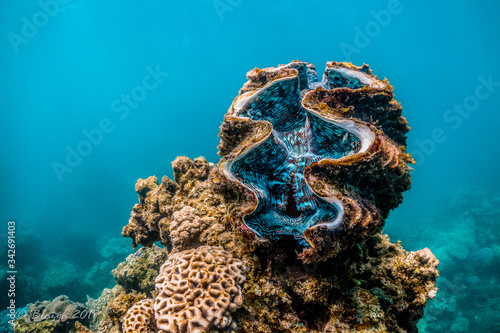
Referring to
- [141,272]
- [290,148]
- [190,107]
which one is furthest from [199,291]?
[190,107]

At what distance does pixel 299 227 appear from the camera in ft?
6.74

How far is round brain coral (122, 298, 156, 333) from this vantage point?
2.15 meters

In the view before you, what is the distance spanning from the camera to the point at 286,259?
2.21 m

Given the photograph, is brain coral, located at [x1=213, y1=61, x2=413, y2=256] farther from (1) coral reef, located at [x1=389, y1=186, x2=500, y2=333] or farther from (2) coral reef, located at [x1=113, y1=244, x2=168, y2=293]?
(1) coral reef, located at [x1=389, y1=186, x2=500, y2=333]

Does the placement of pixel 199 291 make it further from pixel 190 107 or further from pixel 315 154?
pixel 190 107

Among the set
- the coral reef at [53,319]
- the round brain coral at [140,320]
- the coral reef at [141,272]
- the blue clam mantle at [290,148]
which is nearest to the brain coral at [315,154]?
the blue clam mantle at [290,148]

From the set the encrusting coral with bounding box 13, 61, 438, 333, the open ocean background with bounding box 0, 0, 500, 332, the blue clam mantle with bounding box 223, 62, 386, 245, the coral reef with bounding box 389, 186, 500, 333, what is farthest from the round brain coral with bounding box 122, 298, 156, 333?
the open ocean background with bounding box 0, 0, 500, 332

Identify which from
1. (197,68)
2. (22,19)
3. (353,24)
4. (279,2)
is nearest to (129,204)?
(22,19)

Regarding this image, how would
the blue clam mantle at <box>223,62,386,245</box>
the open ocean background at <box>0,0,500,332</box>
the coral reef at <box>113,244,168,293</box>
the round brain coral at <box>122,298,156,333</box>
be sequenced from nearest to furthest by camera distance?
the blue clam mantle at <box>223,62,386,245</box> → the round brain coral at <box>122,298,156,333</box> → the coral reef at <box>113,244,168,293</box> → the open ocean background at <box>0,0,500,332</box>

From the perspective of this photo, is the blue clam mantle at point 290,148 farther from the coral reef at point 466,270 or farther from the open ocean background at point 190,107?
the open ocean background at point 190,107

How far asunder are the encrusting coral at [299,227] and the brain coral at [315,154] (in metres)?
0.01

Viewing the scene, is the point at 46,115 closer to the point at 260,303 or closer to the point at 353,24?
the point at 353,24

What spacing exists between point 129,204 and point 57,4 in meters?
44.5

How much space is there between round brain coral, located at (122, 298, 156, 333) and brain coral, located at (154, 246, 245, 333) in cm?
36
